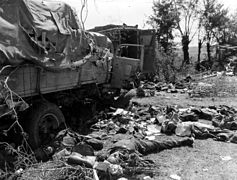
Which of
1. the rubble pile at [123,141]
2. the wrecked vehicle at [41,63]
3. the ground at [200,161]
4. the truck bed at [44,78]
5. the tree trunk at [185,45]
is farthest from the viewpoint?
the tree trunk at [185,45]

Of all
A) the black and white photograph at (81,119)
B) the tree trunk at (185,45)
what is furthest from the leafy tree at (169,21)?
the black and white photograph at (81,119)

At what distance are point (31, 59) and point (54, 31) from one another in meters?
0.99

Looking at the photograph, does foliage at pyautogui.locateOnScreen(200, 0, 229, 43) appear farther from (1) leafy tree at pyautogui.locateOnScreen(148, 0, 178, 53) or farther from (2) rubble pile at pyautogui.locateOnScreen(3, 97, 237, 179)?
(2) rubble pile at pyautogui.locateOnScreen(3, 97, 237, 179)

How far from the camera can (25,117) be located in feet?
17.1

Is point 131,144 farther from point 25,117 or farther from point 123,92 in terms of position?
point 123,92

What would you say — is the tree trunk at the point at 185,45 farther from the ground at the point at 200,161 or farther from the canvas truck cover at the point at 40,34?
the ground at the point at 200,161

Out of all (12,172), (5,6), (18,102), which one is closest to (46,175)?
(12,172)

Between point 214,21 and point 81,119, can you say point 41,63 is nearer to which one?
point 81,119

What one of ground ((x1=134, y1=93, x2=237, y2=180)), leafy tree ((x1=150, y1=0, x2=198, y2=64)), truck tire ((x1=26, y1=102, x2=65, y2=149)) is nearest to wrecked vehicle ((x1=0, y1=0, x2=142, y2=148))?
truck tire ((x1=26, y1=102, x2=65, y2=149))

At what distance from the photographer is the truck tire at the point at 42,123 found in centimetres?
505

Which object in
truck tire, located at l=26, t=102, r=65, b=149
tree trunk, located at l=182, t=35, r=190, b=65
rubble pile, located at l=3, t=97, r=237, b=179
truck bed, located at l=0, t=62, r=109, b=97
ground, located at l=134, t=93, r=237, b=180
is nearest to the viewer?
rubble pile, located at l=3, t=97, r=237, b=179

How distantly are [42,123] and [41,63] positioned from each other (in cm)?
105

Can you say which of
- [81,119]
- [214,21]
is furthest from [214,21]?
[81,119]

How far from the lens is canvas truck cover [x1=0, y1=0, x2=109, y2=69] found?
4766mm
